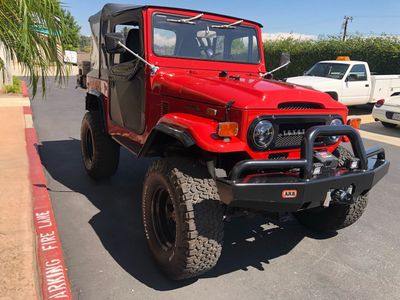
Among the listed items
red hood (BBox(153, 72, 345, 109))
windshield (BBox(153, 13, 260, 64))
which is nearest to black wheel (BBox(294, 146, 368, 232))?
red hood (BBox(153, 72, 345, 109))

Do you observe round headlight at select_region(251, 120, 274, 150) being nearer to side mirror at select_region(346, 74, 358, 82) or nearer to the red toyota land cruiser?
the red toyota land cruiser

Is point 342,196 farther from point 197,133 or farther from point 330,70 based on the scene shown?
point 330,70

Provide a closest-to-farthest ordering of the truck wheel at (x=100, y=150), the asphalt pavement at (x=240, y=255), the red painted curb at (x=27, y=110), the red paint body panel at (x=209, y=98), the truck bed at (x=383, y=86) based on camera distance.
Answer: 1. the red paint body panel at (x=209, y=98)
2. the asphalt pavement at (x=240, y=255)
3. the truck wheel at (x=100, y=150)
4. the red painted curb at (x=27, y=110)
5. the truck bed at (x=383, y=86)

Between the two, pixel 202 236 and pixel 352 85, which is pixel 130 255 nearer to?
pixel 202 236

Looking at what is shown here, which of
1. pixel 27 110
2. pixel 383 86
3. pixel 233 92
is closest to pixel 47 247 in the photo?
pixel 233 92

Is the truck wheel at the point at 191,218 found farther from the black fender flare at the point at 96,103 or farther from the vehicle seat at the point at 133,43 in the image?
the black fender flare at the point at 96,103

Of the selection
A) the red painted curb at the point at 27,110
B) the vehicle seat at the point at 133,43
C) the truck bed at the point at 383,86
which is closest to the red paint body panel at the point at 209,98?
the vehicle seat at the point at 133,43

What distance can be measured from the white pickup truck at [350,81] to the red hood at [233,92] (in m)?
8.08

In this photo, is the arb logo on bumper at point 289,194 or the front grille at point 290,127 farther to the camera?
the front grille at point 290,127

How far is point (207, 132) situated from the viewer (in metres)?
2.64

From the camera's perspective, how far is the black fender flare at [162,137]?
8.63 ft

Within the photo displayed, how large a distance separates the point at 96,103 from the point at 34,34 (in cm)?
238

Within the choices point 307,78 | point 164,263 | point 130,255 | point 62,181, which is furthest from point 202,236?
point 307,78

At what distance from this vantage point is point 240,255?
336 cm
